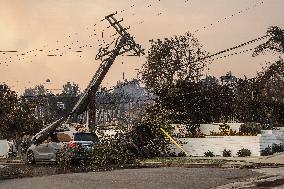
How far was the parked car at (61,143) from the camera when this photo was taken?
22.0 metres

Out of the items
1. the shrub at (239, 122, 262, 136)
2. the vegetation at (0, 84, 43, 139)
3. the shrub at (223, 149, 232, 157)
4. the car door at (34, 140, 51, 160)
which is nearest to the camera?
the car door at (34, 140, 51, 160)

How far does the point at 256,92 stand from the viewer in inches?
1585

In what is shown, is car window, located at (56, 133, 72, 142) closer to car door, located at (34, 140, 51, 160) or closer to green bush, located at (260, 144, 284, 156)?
car door, located at (34, 140, 51, 160)

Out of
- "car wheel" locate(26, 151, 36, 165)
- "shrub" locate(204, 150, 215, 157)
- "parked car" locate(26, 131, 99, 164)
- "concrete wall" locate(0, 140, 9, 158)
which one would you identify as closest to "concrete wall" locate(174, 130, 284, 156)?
"shrub" locate(204, 150, 215, 157)

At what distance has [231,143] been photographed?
27.4 meters

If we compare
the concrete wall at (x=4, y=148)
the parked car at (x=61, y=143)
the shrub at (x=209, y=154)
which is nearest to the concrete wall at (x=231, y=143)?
the shrub at (x=209, y=154)

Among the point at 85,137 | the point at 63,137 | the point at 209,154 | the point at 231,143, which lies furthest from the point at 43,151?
the point at 231,143

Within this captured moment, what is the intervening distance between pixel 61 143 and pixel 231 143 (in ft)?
34.5

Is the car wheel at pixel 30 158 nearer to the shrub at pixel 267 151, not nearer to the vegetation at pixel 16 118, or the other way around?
the shrub at pixel 267 151

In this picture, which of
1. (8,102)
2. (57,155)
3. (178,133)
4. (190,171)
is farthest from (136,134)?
(8,102)

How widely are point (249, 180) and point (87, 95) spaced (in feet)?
78.9

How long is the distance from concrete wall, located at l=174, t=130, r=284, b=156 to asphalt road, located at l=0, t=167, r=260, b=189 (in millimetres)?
9552

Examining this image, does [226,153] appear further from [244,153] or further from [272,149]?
[272,149]

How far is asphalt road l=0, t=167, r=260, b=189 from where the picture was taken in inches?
530
